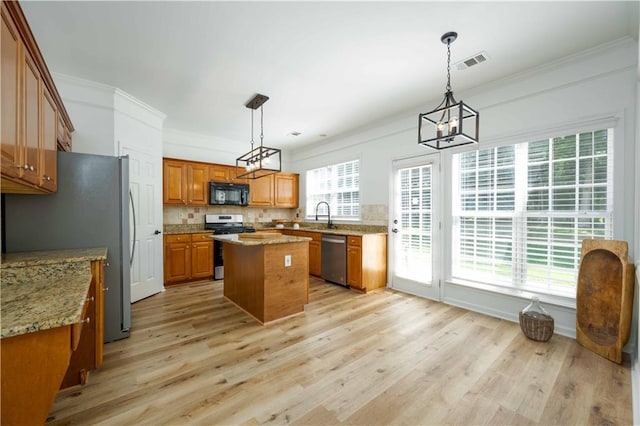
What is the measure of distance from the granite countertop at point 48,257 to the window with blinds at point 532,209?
392 cm

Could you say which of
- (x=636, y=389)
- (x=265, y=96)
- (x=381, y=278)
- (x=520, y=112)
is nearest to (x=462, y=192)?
(x=520, y=112)

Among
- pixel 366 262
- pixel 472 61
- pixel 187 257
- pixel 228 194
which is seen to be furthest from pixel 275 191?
pixel 472 61

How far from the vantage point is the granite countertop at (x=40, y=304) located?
0.93 m

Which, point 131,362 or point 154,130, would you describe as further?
point 154,130

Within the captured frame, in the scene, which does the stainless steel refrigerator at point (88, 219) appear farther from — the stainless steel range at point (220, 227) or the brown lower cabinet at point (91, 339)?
the stainless steel range at point (220, 227)

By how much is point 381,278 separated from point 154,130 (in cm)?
429

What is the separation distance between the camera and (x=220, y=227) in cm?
536

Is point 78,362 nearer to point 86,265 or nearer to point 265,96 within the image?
point 86,265

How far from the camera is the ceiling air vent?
2.64 meters

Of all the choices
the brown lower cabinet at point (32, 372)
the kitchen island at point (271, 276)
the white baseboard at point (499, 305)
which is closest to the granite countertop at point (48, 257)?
the brown lower cabinet at point (32, 372)

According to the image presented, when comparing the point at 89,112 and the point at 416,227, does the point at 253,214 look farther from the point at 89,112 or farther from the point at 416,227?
the point at 416,227

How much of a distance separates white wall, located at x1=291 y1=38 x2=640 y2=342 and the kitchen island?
79.9 inches

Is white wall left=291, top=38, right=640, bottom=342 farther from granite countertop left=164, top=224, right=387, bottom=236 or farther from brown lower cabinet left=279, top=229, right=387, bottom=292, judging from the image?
granite countertop left=164, top=224, right=387, bottom=236

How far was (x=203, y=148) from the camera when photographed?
5434 mm
